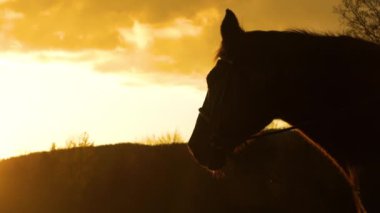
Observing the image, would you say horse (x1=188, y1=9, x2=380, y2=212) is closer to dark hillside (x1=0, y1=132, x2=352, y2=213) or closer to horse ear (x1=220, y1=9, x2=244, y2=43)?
horse ear (x1=220, y1=9, x2=244, y2=43)

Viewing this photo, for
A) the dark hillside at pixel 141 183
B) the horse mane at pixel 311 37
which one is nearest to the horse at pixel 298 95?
the horse mane at pixel 311 37

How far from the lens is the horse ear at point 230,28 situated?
18.3ft

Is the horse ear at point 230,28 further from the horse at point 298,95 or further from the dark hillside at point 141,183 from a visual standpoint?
the dark hillside at point 141,183

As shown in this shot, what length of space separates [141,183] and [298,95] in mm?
20193

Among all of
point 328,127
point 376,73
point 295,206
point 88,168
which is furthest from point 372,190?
point 88,168

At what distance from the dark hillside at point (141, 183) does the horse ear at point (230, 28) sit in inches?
573

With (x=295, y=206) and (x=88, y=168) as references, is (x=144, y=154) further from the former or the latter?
(x=295, y=206)

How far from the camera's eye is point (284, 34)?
5.62m

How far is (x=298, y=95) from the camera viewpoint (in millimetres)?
5434

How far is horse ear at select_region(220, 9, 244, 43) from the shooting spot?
5.58 m

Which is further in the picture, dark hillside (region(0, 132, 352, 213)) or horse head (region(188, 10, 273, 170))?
dark hillside (region(0, 132, 352, 213))

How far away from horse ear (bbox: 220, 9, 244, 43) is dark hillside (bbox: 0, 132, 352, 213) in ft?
47.7

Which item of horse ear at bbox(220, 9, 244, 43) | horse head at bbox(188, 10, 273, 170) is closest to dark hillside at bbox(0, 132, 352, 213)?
horse head at bbox(188, 10, 273, 170)

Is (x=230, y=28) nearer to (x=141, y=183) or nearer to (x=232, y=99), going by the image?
(x=232, y=99)
